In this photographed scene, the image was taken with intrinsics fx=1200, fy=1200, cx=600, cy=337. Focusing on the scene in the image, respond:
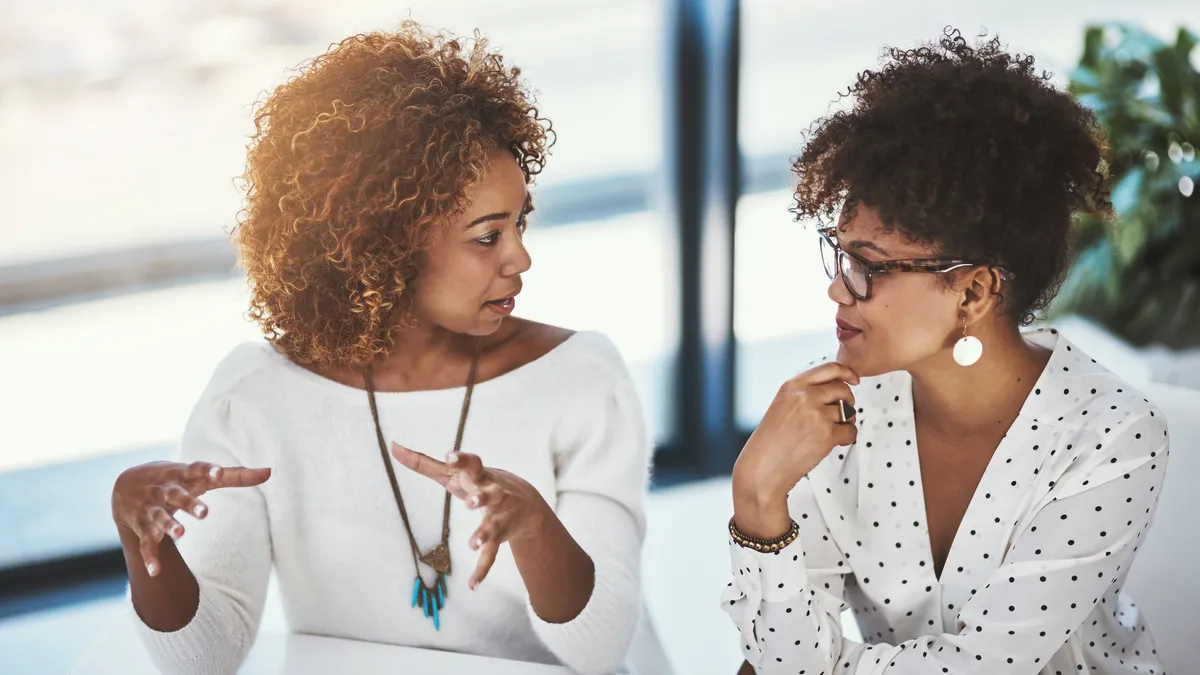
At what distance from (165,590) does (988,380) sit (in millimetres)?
1213

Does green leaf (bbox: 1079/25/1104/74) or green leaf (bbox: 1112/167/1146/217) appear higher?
green leaf (bbox: 1079/25/1104/74)

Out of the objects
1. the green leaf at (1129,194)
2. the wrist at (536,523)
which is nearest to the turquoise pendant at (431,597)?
the wrist at (536,523)

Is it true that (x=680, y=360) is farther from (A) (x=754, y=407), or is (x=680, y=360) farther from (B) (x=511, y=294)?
(B) (x=511, y=294)

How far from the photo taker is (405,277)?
1742 mm

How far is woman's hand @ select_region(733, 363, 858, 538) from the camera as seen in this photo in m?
1.62

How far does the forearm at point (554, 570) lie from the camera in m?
1.64

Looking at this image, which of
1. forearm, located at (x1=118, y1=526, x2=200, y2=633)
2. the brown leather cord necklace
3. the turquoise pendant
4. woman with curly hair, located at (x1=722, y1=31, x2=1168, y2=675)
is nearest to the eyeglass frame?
woman with curly hair, located at (x1=722, y1=31, x2=1168, y2=675)

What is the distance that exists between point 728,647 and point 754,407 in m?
0.96

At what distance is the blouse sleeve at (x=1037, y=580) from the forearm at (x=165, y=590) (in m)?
0.78

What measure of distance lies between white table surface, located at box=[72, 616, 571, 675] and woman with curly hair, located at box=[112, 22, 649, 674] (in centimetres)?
5

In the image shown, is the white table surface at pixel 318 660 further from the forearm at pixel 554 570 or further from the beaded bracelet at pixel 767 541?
the beaded bracelet at pixel 767 541

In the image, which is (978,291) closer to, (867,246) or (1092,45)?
(867,246)

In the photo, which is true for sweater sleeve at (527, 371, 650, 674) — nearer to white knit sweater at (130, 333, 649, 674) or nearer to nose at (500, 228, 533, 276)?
white knit sweater at (130, 333, 649, 674)

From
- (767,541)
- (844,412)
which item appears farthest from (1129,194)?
(767,541)
